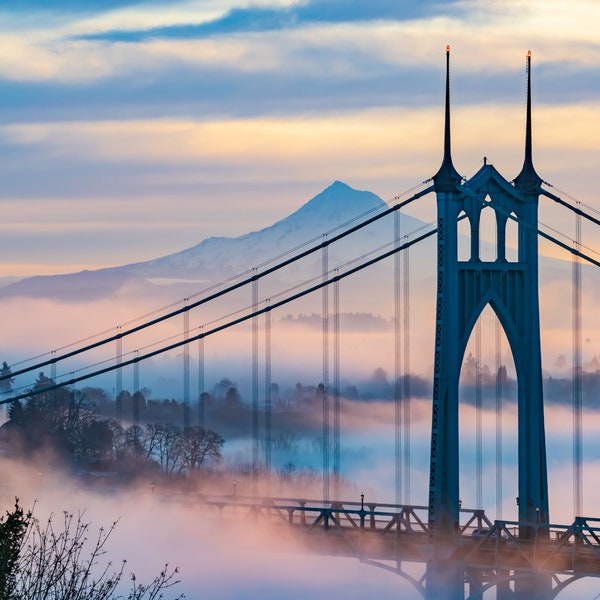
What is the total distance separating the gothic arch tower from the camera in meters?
68.6

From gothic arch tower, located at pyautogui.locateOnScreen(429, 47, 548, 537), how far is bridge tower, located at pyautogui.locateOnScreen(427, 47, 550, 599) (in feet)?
0.12

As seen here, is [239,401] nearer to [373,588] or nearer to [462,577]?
[373,588]

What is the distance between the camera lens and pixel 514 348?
71.9 meters

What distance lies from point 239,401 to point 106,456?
6379 cm

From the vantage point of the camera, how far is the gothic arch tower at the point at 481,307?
68625 millimetres

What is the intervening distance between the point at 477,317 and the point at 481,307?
2.47 ft

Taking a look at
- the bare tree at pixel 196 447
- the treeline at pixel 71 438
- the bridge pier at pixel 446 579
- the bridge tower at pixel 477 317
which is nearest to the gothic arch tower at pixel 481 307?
the bridge tower at pixel 477 317

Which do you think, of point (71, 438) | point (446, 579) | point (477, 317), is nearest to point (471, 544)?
point (446, 579)

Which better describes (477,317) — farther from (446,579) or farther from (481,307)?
(446,579)

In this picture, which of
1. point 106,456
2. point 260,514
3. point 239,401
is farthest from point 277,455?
point 260,514

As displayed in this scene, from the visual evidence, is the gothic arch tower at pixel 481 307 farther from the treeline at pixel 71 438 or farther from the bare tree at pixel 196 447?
the bare tree at pixel 196 447

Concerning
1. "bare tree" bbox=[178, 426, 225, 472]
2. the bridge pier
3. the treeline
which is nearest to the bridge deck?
the bridge pier

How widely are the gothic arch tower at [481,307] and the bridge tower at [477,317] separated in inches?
1.4

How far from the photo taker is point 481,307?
70438 mm
